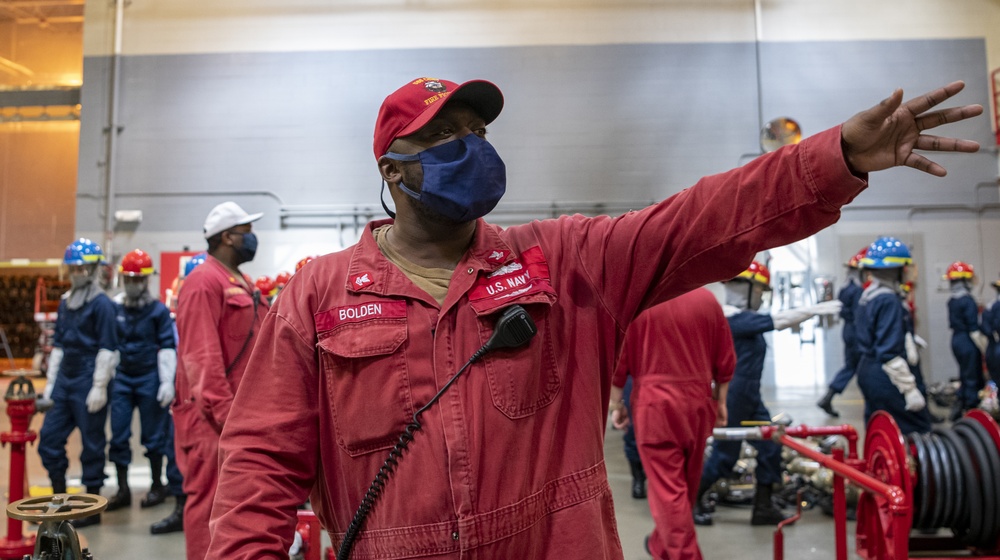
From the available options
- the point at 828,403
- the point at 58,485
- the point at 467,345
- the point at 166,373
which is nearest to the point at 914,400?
the point at 828,403

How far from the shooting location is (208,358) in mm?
3869

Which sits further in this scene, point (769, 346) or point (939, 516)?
point (769, 346)

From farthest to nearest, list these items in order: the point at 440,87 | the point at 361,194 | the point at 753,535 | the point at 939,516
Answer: the point at 361,194 < the point at 753,535 < the point at 939,516 < the point at 440,87

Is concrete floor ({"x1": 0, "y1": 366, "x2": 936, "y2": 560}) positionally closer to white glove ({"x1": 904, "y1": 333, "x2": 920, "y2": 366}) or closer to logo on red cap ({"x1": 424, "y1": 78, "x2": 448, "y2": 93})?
white glove ({"x1": 904, "y1": 333, "x2": 920, "y2": 366})

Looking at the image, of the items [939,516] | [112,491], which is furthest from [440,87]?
[112,491]

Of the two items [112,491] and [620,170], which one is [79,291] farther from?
[620,170]

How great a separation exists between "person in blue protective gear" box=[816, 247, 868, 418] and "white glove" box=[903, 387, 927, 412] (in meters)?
4.18

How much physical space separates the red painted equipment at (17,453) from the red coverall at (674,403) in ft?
11.5

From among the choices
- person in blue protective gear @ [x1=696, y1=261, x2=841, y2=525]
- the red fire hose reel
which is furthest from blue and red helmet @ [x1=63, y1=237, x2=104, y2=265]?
the red fire hose reel

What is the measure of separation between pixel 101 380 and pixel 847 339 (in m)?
9.16

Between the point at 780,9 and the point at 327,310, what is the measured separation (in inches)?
441

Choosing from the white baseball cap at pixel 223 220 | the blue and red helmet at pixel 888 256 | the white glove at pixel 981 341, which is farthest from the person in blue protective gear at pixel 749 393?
the white glove at pixel 981 341

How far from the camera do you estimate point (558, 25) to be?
10820 mm

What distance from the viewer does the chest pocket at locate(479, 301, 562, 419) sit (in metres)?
1.53
